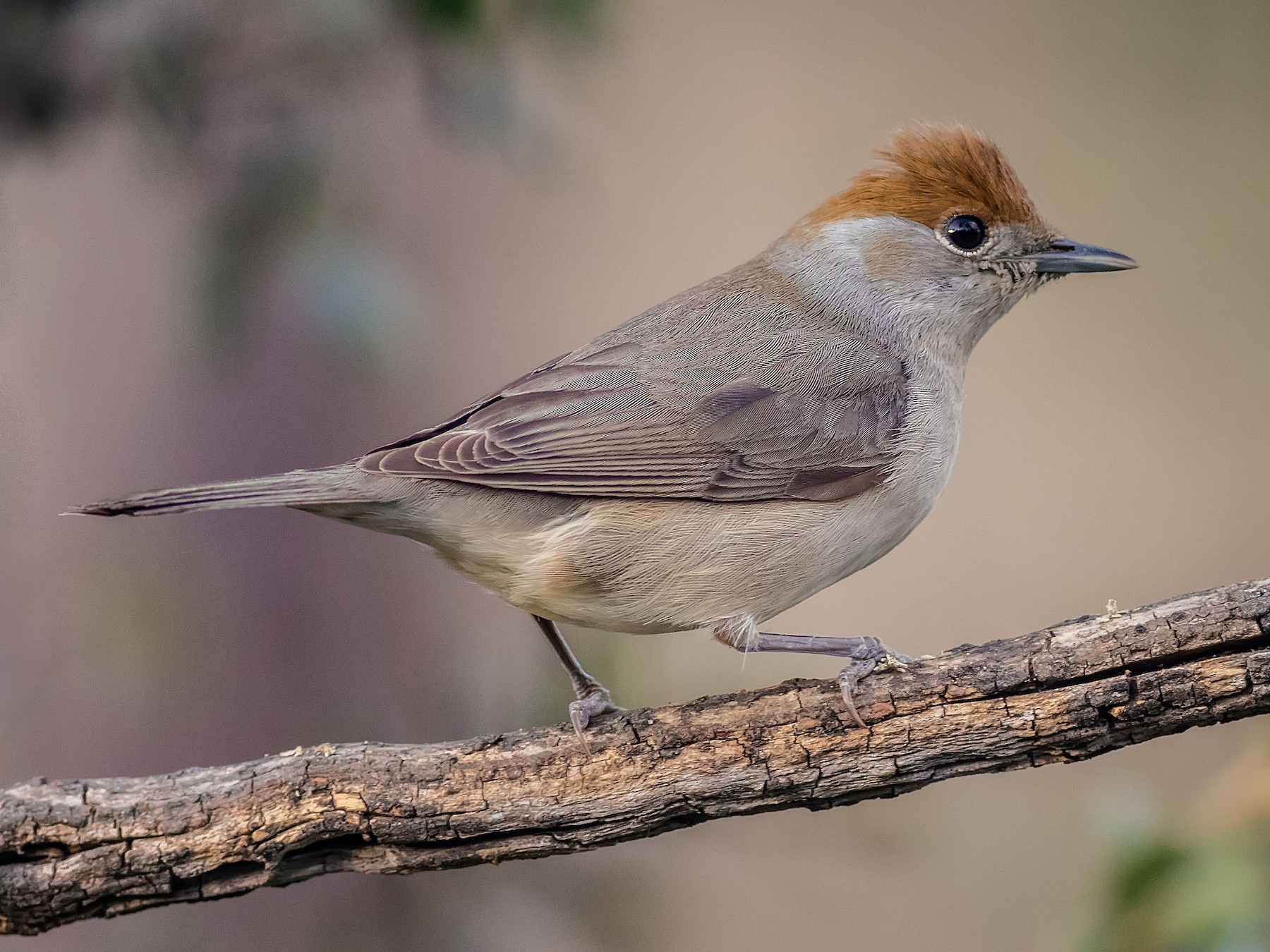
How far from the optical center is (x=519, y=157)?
3422 millimetres

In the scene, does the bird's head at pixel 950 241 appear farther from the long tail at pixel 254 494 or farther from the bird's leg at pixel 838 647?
the long tail at pixel 254 494

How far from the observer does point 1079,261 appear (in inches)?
158

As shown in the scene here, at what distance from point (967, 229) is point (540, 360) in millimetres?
4150

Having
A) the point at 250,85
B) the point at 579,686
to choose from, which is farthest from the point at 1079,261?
the point at 250,85

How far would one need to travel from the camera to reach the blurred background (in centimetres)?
334

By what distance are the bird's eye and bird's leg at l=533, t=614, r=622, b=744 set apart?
1.86 meters

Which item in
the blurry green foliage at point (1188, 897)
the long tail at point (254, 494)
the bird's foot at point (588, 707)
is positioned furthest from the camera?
the bird's foot at point (588, 707)

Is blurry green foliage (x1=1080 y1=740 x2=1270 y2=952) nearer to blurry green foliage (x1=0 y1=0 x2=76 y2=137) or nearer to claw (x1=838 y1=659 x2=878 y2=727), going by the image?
claw (x1=838 y1=659 x2=878 y2=727)

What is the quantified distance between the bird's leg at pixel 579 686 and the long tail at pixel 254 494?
0.73 meters

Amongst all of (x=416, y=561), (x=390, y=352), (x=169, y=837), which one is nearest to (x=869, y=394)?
(x=390, y=352)

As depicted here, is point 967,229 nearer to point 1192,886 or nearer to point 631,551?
point 631,551

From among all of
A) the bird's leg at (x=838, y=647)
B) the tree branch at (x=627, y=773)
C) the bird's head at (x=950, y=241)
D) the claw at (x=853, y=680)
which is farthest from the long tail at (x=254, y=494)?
the bird's head at (x=950, y=241)

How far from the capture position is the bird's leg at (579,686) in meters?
3.33

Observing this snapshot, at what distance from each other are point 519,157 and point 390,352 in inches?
25.8
